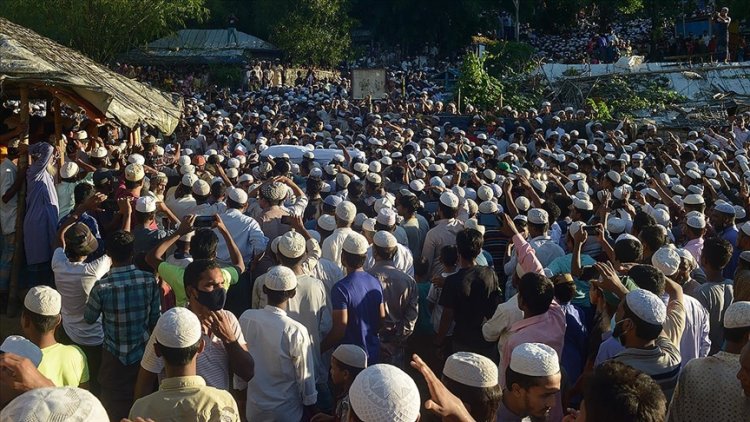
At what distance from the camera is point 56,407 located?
2439 millimetres

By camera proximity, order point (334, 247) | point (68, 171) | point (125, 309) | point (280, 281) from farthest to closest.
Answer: point (68, 171)
point (334, 247)
point (125, 309)
point (280, 281)

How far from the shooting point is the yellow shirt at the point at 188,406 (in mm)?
3291

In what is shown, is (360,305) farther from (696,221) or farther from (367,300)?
(696,221)

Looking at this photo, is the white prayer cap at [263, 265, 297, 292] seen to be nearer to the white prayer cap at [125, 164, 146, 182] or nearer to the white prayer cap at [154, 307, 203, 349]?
the white prayer cap at [154, 307, 203, 349]

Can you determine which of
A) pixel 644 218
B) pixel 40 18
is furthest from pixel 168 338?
pixel 40 18

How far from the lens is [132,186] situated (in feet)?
23.8

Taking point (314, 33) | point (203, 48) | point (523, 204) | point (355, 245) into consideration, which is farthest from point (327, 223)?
point (203, 48)

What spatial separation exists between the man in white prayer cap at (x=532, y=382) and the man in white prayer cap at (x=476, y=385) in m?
0.15

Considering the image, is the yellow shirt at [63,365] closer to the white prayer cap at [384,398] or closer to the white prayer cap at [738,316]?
the white prayer cap at [384,398]

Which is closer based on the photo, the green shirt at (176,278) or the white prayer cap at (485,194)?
the green shirt at (176,278)

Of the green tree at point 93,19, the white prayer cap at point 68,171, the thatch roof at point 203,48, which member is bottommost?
the white prayer cap at point 68,171

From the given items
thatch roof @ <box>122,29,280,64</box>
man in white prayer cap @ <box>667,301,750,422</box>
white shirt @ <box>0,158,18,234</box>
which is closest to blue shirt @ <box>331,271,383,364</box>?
man in white prayer cap @ <box>667,301,750,422</box>

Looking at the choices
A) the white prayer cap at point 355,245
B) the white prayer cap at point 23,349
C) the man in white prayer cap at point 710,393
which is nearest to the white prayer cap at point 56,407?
the white prayer cap at point 23,349

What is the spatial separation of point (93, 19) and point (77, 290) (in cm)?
2305
